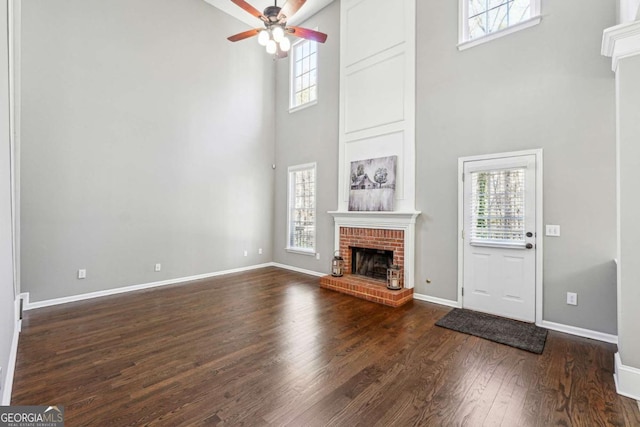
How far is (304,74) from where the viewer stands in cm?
627

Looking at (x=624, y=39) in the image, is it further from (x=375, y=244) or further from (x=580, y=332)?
(x=375, y=244)

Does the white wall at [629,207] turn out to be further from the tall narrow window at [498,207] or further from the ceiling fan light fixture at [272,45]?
the ceiling fan light fixture at [272,45]

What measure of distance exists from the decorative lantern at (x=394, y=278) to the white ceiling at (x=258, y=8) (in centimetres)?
517

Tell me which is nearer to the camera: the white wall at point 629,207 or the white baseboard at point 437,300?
the white wall at point 629,207

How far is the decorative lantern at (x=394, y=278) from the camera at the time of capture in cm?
425

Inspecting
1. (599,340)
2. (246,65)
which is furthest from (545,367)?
(246,65)

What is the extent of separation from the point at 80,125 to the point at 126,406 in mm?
3984

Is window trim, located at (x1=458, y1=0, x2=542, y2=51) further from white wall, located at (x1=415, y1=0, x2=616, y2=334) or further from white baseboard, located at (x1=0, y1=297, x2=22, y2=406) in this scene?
white baseboard, located at (x1=0, y1=297, x2=22, y2=406)

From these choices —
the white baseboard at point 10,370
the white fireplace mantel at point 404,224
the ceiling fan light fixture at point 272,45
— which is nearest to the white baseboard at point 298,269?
the white fireplace mantel at point 404,224

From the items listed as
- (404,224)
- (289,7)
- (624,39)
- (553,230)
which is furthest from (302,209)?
(624,39)

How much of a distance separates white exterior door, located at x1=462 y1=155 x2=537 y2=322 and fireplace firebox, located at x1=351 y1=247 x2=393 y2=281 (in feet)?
4.38

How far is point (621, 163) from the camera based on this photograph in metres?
2.13

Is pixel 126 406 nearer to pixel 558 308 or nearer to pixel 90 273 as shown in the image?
pixel 90 273

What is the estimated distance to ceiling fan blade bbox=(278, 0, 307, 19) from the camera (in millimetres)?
3303
